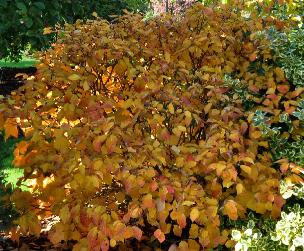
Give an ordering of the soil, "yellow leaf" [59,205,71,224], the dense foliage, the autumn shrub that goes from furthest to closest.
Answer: the soil < the dense foliage < "yellow leaf" [59,205,71,224] < the autumn shrub

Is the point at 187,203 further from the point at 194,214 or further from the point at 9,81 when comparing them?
the point at 9,81

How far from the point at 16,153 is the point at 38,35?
114 inches

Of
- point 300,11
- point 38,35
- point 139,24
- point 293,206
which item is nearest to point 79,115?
point 139,24

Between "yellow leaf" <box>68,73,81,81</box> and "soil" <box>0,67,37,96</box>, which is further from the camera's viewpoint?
"soil" <box>0,67,37,96</box>

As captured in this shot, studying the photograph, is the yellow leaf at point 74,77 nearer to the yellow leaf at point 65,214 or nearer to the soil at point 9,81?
the yellow leaf at point 65,214

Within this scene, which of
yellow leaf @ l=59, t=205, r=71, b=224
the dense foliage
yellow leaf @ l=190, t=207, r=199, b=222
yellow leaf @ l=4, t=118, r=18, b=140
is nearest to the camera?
yellow leaf @ l=190, t=207, r=199, b=222

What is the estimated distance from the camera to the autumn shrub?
3.07m

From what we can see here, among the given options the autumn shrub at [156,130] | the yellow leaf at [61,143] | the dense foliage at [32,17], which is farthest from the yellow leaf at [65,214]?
the dense foliage at [32,17]

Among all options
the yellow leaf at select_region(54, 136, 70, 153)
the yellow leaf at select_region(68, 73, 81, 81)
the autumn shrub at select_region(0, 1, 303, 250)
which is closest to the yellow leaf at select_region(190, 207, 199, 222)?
the autumn shrub at select_region(0, 1, 303, 250)

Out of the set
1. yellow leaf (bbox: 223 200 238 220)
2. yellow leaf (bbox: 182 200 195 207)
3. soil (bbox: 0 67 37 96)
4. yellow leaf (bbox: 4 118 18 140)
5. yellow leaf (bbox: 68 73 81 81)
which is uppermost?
yellow leaf (bbox: 68 73 81 81)

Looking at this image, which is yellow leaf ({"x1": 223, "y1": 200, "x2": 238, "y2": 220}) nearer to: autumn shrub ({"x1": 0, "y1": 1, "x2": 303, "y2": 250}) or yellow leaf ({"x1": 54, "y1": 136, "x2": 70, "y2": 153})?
autumn shrub ({"x1": 0, "y1": 1, "x2": 303, "y2": 250})

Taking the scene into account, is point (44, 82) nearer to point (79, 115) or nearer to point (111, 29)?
point (79, 115)

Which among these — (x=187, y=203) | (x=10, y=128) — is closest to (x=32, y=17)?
(x=10, y=128)

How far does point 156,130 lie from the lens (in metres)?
3.41
